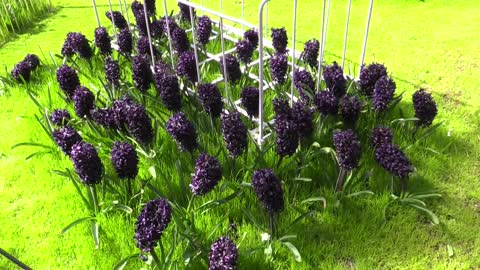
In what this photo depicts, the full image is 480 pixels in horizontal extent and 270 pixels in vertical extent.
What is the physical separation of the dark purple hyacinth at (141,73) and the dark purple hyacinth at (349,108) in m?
1.52

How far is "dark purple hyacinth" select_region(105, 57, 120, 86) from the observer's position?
3750mm

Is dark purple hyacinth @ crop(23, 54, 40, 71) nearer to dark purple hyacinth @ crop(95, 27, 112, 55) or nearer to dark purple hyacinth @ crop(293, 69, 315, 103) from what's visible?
dark purple hyacinth @ crop(95, 27, 112, 55)

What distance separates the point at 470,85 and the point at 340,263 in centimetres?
257

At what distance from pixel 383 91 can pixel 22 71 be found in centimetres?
330

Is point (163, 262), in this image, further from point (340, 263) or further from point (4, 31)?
point (4, 31)

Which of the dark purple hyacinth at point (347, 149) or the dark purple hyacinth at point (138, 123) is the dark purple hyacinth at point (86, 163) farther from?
the dark purple hyacinth at point (347, 149)

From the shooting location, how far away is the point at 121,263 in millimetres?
2604

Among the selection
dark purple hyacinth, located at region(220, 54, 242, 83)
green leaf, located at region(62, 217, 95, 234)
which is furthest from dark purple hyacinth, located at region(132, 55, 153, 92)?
green leaf, located at region(62, 217, 95, 234)

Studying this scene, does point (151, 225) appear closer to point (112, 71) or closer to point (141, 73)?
point (141, 73)

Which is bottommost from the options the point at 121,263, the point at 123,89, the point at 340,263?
the point at 340,263

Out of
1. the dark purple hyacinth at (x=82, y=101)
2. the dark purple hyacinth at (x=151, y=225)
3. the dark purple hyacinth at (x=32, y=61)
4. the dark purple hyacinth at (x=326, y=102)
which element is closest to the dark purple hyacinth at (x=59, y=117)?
the dark purple hyacinth at (x=82, y=101)

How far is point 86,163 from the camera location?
9.00 ft

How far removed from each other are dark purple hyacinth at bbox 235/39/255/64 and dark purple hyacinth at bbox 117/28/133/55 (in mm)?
1043

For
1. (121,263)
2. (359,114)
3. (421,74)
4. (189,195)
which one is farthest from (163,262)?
(421,74)
